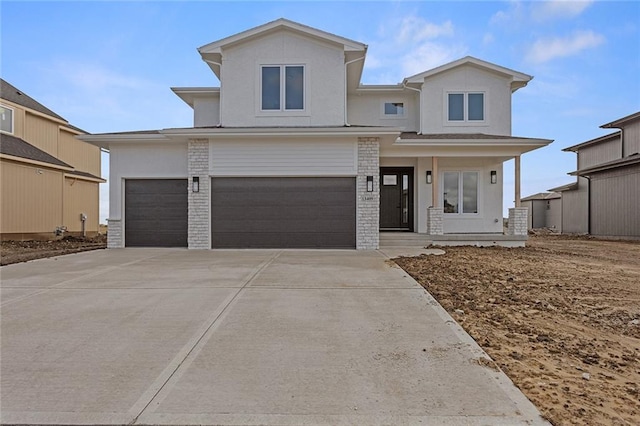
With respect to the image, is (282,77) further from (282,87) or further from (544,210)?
(544,210)

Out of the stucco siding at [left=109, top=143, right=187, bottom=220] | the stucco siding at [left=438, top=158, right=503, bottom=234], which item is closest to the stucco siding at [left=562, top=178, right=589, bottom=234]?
the stucco siding at [left=438, top=158, right=503, bottom=234]

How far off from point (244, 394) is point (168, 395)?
1.92 feet

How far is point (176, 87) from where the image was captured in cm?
1501

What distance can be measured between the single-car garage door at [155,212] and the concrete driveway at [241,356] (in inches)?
227

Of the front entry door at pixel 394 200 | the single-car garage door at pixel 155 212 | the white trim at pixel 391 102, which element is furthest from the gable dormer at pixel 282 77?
the front entry door at pixel 394 200

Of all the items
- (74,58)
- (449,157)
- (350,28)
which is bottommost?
(449,157)

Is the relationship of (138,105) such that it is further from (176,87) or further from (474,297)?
(474,297)

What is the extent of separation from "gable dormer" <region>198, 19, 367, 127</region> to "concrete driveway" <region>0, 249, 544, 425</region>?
7019 millimetres

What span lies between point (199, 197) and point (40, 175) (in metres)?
9.58

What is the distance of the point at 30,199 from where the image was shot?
1612 centimetres

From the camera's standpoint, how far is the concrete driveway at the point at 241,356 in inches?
109

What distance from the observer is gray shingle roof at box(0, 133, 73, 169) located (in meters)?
15.2

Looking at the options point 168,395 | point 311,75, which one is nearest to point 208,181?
point 311,75

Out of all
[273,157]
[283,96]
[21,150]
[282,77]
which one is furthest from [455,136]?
[21,150]
